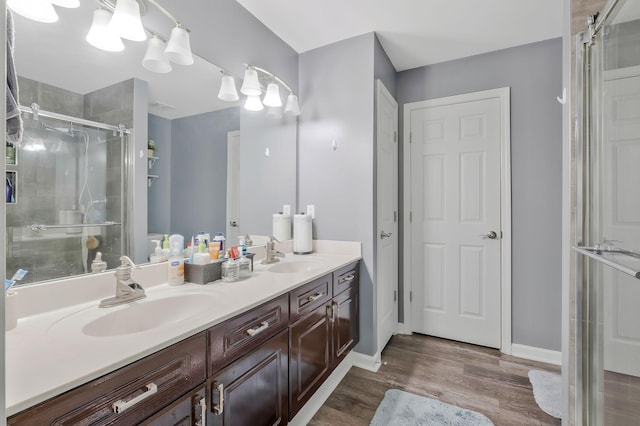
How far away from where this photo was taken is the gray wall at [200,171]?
5.10 feet

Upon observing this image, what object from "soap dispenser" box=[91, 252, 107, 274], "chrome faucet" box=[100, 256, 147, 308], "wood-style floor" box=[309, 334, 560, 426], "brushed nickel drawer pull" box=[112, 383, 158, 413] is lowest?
"wood-style floor" box=[309, 334, 560, 426]

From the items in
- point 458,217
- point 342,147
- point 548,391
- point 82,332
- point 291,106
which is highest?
point 291,106

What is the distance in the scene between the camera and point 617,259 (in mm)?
1136

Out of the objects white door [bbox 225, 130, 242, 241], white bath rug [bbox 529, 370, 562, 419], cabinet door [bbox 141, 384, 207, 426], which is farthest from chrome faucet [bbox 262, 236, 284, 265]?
white bath rug [bbox 529, 370, 562, 419]

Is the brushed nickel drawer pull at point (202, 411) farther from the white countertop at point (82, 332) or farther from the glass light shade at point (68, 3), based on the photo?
the glass light shade at point (68, 3)

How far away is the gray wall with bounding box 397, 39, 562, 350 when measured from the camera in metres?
2.31

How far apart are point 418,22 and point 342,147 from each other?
1.01 meters

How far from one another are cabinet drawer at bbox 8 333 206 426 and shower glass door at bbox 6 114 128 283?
0.58m

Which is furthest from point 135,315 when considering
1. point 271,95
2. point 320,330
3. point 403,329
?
point 403,329

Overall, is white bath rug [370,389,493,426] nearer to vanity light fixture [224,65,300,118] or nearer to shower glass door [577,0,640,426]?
shower glass door [577,0,640,426]

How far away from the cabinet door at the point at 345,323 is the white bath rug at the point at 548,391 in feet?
3.91

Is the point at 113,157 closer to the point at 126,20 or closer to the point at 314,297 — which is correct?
the point at 126,20

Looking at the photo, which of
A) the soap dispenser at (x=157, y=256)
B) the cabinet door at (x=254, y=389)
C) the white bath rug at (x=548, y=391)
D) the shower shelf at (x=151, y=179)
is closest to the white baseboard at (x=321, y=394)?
the cabinet door at (x=254, y=389)

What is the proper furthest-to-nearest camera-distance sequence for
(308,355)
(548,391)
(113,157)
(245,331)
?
(548,391), (308,355), (113,157), (245,331)
